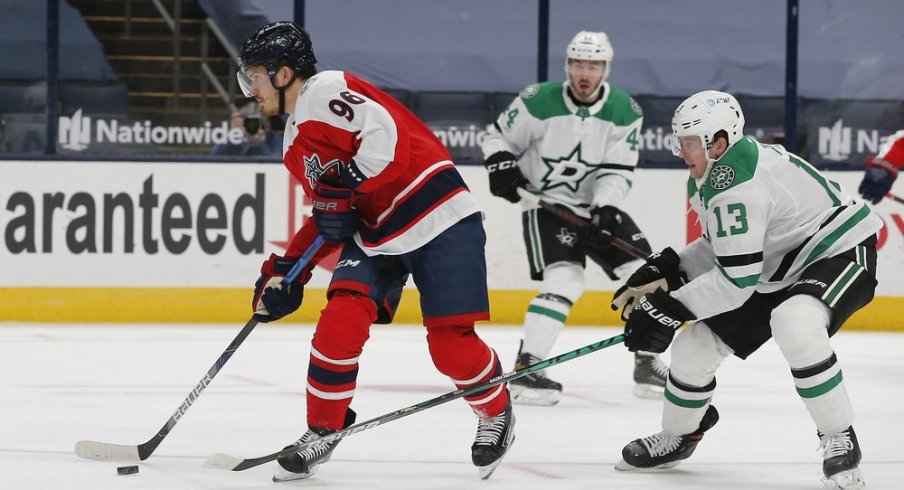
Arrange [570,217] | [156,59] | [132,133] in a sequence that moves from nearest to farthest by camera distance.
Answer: [570,217] < [132,133] < [156,59]

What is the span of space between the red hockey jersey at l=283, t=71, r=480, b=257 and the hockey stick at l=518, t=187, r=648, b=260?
5.03 feet

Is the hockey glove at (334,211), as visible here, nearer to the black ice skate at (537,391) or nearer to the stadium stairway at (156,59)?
the black ice skate at (537,391)

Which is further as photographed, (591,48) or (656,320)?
(591,48)

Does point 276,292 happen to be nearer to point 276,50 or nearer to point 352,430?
point 352,430

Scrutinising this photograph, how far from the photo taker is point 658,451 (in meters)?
3.14

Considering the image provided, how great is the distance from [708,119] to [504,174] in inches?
70.9

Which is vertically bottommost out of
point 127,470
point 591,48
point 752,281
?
point 127,470

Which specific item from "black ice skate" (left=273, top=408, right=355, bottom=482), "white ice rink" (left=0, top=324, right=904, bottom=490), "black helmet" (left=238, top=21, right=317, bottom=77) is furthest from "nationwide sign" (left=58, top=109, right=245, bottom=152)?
"black ice skate" (left=273, top=408, right=355, bottom=482)

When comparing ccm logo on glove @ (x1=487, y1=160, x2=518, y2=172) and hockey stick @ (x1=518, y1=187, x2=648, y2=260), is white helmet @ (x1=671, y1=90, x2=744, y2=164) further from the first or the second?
ccm logo on glove @ (x1=487, y1=160, x2=518, y2=172)

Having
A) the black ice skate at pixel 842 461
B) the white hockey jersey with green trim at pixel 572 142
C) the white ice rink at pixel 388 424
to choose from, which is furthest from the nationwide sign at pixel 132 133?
the black ice skate at pixel 842 461

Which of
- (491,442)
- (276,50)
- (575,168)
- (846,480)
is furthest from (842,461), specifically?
(575,168)

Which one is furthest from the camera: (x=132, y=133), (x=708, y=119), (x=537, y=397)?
(x=132, y=133)

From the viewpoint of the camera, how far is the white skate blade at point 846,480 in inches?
112

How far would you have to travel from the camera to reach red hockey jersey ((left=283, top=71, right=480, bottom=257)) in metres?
2.91
